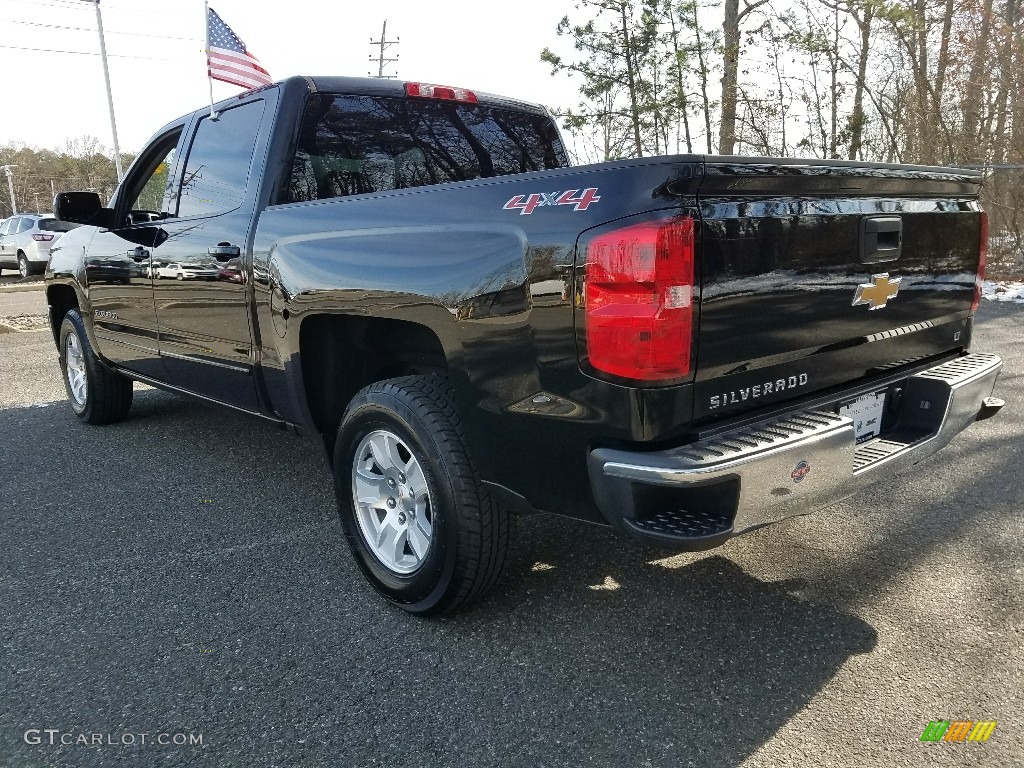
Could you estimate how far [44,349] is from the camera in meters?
8.86

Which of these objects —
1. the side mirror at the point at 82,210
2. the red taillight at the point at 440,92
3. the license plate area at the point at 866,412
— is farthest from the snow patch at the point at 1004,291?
the side mirror at the point at 82,210

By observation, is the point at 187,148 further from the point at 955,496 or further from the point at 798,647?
the point at 955,496

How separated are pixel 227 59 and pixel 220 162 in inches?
112

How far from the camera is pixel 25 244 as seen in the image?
20047mm

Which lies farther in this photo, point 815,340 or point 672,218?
point 815,340

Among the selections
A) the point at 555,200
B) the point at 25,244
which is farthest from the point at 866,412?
the point at 25,244

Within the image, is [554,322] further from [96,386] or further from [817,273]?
[96,386]

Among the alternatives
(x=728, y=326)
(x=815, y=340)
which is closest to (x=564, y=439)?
(x=728, y=326)

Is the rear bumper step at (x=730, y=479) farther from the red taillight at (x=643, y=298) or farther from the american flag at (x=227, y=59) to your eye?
the american flag at (x=227, y=59)

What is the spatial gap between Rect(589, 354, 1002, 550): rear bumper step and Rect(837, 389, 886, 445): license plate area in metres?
0.17

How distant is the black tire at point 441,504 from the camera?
98.4 inches

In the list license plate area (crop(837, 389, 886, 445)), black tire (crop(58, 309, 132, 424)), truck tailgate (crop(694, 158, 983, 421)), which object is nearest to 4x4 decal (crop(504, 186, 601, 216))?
truck tailgate (crop(694, 158, 983, 421))

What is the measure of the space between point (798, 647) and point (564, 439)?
42.4 inches

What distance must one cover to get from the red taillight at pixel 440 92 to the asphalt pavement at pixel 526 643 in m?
2.05
